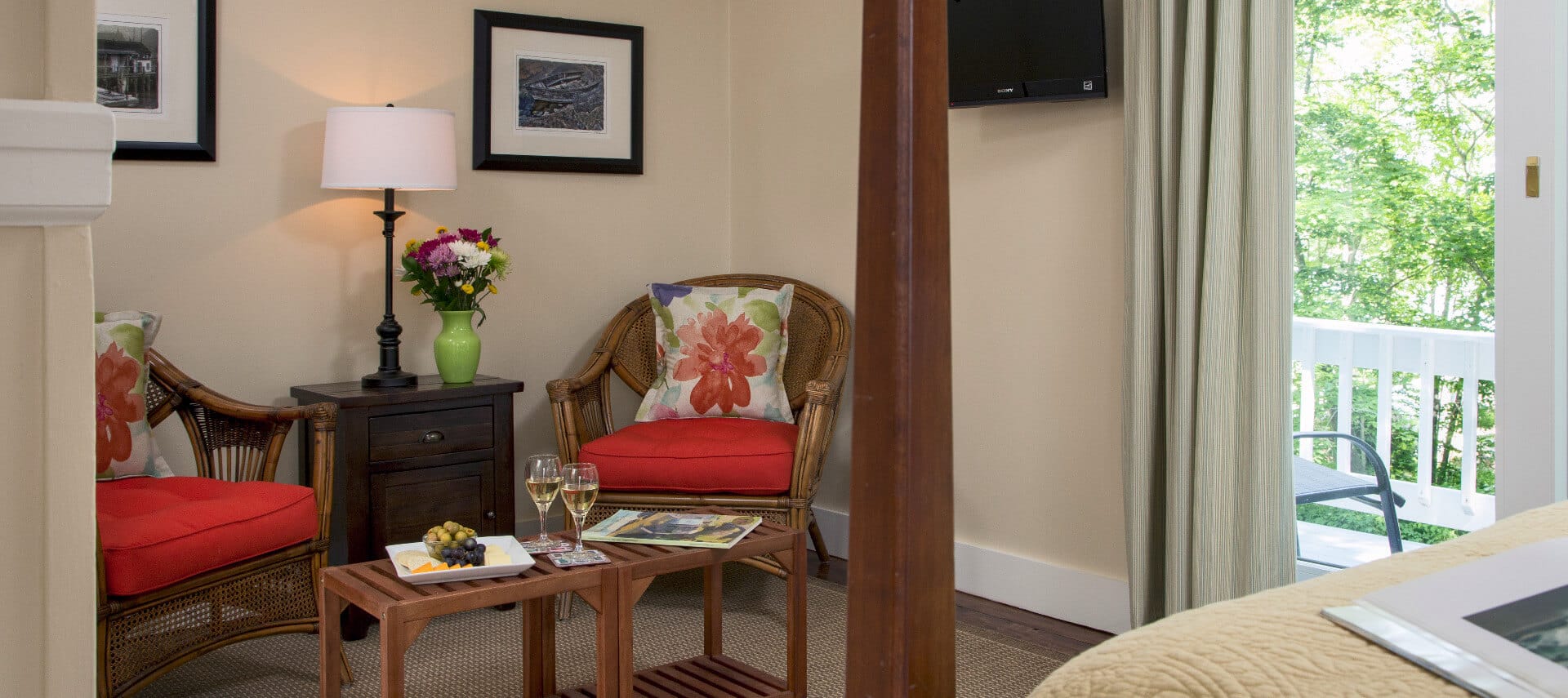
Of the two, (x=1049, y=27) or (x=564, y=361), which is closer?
(x=1049, y=27)

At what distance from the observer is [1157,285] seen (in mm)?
2768

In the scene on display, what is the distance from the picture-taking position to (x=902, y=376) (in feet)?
2.07

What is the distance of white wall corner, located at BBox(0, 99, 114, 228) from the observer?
32.4 inches

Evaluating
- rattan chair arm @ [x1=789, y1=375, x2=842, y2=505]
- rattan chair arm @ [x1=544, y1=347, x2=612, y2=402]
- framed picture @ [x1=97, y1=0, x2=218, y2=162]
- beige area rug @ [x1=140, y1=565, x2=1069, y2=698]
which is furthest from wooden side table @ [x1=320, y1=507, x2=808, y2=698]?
framed picture @ [x1=97, y1=0, x2=218, y2=162]

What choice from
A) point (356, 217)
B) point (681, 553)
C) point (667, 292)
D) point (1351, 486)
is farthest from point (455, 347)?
point (1351, 486)

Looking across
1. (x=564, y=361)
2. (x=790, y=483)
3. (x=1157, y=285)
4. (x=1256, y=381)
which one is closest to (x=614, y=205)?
(x=564, y=361)

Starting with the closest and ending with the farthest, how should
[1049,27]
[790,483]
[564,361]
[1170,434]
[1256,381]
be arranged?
[1256,381], [1170,434], [1049,27], [790,483], [564,361]

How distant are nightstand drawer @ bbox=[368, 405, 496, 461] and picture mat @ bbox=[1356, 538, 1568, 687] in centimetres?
263

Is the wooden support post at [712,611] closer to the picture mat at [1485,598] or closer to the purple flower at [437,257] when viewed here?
the purple flower at [437,257]

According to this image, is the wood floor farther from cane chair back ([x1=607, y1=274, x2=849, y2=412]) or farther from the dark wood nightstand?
the dark wood nightstand

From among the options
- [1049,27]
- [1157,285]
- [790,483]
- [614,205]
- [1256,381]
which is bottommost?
[790,483]

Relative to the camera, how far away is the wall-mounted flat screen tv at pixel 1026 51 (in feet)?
9.44

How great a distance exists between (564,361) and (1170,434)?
81.1 inches

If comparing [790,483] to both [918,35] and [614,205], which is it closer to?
[614,205]
